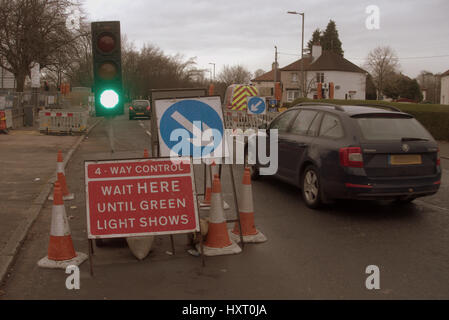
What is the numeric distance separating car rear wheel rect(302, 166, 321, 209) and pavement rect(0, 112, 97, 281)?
411cm

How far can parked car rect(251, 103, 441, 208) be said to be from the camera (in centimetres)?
704

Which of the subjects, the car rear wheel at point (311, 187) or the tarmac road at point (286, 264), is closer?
the tarmac road at point (286, 264)

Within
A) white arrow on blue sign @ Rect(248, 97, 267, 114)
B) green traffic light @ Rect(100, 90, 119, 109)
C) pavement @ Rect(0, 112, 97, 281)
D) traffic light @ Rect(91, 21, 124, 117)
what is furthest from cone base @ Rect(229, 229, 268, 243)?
white arrow on blue sign @ Rect(248, 97, 267, 114)

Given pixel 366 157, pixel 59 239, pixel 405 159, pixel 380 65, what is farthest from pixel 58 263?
pixel 380 65

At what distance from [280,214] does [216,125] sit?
201cm

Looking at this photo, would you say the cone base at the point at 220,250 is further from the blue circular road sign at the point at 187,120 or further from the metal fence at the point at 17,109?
the metal fence at the point at 17,109

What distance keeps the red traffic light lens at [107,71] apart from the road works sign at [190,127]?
152 cm

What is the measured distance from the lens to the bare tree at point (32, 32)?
36.5 m

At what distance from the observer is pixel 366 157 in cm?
704

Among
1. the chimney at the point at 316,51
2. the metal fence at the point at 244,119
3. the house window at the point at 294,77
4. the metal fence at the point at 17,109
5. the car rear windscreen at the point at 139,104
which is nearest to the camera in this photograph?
the metal fence at the point at 17,109

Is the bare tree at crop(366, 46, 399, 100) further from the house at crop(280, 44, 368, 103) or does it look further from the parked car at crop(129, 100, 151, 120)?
the parked car at crop(129, 100, 151, 120)

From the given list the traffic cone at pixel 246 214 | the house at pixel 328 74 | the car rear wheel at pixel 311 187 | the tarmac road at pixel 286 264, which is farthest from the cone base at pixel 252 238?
the house at pixel 328 74

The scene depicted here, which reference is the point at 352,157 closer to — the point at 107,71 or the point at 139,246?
the point at 139,246

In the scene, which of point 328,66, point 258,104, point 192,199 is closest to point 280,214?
point 192,199
